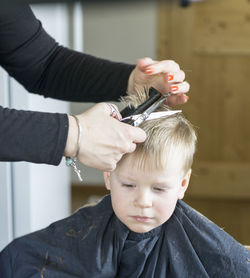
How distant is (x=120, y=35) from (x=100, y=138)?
249cm

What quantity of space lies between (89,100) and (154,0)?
690 mm

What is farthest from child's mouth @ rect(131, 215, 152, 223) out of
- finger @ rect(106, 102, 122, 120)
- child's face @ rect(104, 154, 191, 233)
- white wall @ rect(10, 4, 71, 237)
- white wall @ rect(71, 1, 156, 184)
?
white wall @ rect(71, 1, 156, 184)

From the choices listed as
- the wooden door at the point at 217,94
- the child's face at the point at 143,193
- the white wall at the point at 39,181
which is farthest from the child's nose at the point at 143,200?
the wooden door at the point at 217,94

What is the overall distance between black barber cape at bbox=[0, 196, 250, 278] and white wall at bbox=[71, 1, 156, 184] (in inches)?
87.0

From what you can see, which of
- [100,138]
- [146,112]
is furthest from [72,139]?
[146,112]

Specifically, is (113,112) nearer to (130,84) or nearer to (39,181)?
(130,84)

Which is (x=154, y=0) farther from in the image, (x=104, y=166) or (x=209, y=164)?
(x=209, y=164)

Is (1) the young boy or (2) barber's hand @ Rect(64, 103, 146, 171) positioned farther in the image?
(1) the young boy

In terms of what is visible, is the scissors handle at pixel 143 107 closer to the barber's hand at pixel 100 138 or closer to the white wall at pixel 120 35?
the barber's hand at pixel 100 138

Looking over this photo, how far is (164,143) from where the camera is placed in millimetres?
1065

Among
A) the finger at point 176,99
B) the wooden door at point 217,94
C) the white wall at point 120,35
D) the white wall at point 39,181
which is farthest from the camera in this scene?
the white wall at point 120,35

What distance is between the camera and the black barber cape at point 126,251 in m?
1.09

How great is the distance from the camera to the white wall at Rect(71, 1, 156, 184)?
3.26 meters

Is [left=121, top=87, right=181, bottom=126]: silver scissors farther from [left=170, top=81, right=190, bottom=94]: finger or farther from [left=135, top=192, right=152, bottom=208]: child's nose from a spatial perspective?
[left=135, top=192, right=152, bottom=208]: child's nose
